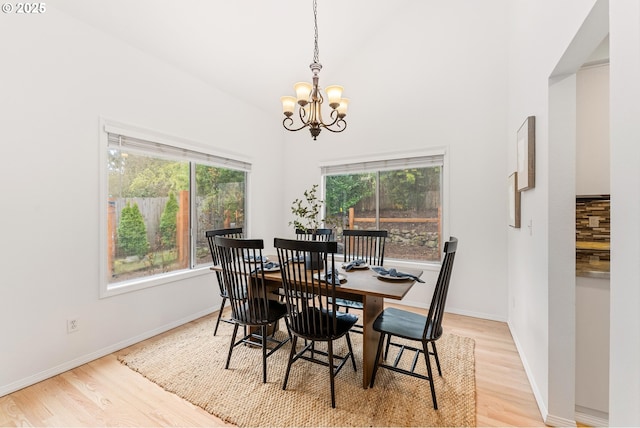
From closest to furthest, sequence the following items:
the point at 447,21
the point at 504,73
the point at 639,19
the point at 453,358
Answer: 1. the point at 639,19
2. the point at 453,358
3. the point at 504,73
4. the point at 447,21

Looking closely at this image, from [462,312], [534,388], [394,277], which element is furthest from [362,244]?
[534,388]

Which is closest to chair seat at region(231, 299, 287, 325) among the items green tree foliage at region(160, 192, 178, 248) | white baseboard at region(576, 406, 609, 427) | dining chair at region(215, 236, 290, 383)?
dining chair at region(215, 236, 290, 383)

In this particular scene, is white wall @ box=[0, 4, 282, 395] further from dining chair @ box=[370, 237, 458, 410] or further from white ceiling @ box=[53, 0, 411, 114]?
dining chair @ box=[370, 237, 458, 410]

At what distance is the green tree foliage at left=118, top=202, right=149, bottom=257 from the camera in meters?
2.75

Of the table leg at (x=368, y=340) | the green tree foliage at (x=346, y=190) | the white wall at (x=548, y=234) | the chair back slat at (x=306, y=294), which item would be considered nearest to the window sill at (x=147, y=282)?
the chair back slat at (x=306, y=294)

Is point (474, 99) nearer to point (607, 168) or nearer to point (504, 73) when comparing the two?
point (504, 73)

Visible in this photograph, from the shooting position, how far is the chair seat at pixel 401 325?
6.10 feet

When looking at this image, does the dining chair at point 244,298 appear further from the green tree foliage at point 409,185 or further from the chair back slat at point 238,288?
the green tree foliage at point 409,185

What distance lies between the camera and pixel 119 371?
224 cm

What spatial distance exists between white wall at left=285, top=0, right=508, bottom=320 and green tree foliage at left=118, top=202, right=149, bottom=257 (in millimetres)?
2832

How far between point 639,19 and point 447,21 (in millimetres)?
3228

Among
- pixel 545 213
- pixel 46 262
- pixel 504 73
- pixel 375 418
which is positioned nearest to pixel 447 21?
pixel 504 73

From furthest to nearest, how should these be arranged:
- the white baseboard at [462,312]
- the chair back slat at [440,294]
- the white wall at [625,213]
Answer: the white baseboard at [462,312]
the chair back slat at [440,294]
the white wall at [625,213]

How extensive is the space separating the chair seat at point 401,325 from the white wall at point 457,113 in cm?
161
